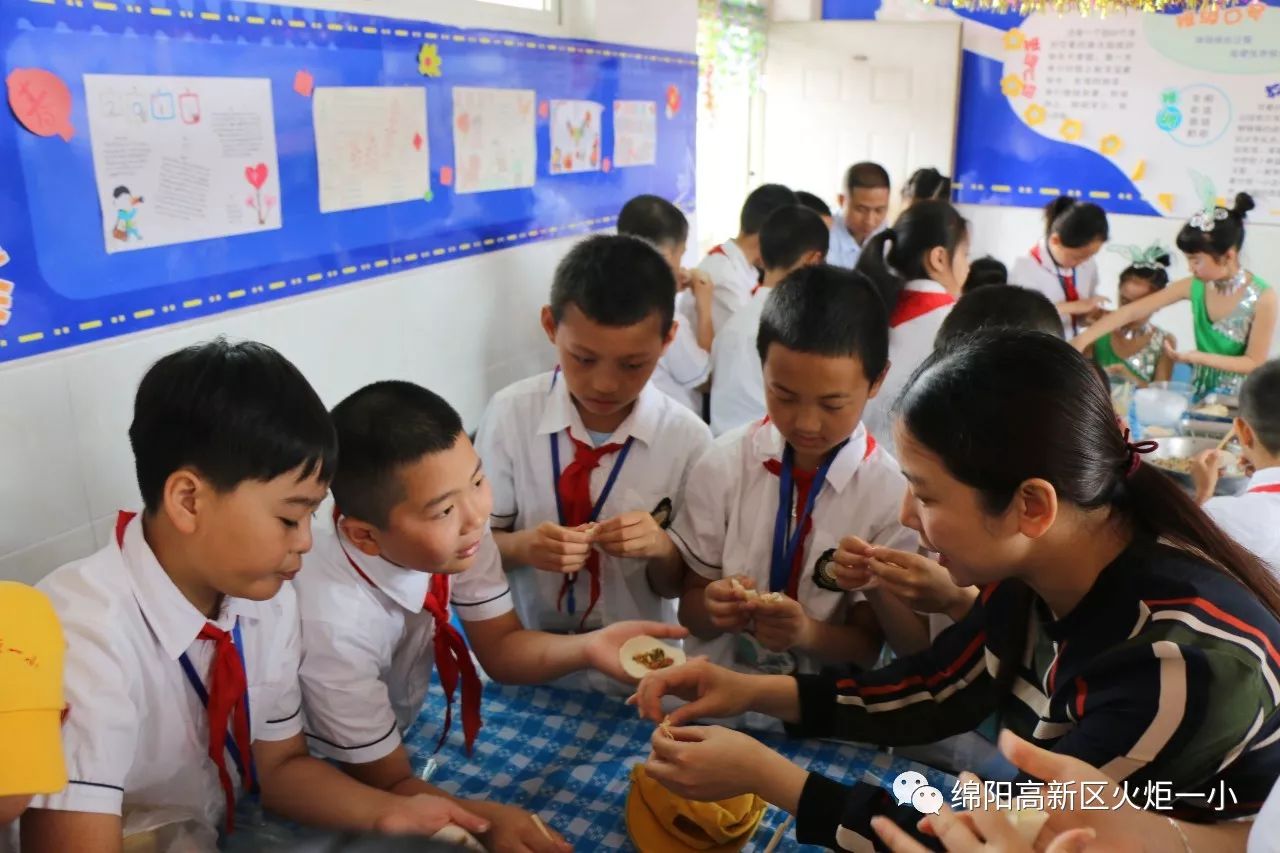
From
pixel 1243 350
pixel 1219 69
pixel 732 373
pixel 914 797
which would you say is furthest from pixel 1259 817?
pixel 1219 69

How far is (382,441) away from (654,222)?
240cm

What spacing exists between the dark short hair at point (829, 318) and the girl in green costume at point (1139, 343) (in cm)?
239

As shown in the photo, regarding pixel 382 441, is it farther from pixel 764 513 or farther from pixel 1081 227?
pixel 1081 227

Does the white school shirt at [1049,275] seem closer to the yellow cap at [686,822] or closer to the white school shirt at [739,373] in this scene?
the white school shirt at [739,373]

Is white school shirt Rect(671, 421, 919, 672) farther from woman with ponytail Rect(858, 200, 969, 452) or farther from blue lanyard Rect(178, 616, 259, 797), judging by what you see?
woman with ponytail Rect(858, 200, 969, 452)

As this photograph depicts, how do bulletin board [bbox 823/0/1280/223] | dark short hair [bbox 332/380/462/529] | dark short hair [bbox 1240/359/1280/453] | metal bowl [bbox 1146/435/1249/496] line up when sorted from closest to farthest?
dark short hair [bbox 332/380/462/529], dark short hair [bbox 1240/359/1280/453], metal bowl [bbox 1146/435/1249/496], bulletin board [bbox 823/0/1280/223]

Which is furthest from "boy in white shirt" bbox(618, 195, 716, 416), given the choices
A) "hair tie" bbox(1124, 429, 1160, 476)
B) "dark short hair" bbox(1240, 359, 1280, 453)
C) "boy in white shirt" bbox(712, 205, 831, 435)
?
"hair tie" bbox(1124, 429, 1160, 476)

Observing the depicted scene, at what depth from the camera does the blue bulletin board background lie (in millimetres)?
A: 1766

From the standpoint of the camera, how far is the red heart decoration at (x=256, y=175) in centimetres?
224

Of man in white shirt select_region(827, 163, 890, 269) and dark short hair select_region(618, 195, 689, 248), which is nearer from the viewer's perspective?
dark short hair select_region(618, 195, 689, 248)

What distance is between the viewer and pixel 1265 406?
2.19 meters

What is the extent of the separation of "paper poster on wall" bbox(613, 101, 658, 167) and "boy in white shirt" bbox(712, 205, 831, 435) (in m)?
0.86

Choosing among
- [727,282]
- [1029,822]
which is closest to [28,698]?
[1029,822]

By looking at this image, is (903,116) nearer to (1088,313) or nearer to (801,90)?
(801,90)
